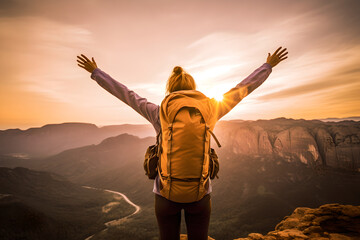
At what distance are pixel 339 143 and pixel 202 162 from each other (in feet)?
526

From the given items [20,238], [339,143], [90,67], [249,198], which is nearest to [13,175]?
[20,238]

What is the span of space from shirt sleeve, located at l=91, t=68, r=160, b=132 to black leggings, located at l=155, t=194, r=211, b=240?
1.02m

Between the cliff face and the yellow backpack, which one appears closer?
the yellow backpack

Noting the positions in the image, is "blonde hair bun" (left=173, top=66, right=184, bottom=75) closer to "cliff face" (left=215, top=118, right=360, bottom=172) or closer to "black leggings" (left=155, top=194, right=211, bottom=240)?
"black leggings" (left=155, top=194, right=211, bottom=240)

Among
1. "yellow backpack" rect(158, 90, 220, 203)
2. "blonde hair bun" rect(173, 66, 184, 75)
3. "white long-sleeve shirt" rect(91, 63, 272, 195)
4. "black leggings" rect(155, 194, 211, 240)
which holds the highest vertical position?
"blonde hair bun" rect(173, 66, 184, 75)

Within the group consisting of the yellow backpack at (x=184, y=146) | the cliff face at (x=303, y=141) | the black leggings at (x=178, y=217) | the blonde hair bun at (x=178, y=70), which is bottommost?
the cliff face at (x=303, y=141)

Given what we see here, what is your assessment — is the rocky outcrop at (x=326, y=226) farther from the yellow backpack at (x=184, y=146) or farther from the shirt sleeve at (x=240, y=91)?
the yellow backpack at (x=184, y=146)

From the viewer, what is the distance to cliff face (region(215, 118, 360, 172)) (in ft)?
392

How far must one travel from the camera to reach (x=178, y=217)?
2430 mm

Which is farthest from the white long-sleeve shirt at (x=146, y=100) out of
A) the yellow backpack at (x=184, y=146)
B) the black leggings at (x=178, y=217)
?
the yellow backpack at (x=184, y=146)

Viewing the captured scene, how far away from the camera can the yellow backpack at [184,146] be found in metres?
2.09

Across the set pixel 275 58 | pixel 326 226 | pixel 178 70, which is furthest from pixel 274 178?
pixel 178 70

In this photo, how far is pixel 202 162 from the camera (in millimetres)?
2160

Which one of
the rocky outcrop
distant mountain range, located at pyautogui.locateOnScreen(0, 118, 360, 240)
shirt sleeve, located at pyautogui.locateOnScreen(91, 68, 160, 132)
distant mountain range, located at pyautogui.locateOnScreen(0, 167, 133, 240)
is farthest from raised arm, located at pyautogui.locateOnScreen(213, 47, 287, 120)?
distant mountain range, located at pyautogui.locateOnScreen(0, 167, 133, 240)
